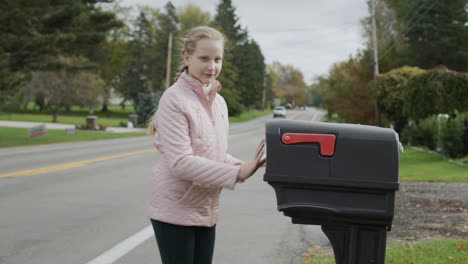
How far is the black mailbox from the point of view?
2250 millimetres

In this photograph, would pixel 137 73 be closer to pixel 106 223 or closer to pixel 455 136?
pixel 455 136

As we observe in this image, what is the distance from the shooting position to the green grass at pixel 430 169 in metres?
11.8

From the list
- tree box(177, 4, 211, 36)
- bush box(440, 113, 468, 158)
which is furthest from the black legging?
tree box(177, 4, 211, 36)

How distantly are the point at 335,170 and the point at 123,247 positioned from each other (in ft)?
12.9

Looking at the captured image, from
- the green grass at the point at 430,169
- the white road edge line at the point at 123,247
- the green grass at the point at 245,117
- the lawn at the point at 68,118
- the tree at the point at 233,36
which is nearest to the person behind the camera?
the white road edge line at the point at 123,247

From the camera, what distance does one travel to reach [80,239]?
606cm

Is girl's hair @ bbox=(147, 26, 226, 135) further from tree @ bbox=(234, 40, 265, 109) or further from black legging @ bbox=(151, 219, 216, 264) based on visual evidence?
tree @ bbox=(234, 40, 265, 109)

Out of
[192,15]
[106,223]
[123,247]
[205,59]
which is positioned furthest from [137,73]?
[205,59]

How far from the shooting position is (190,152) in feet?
7.88

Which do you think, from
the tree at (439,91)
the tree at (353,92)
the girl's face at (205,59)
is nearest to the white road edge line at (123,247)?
the girl's face at (205,59)

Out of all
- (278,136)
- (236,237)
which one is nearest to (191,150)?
(278,136)

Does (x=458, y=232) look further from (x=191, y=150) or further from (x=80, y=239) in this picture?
(x=191, y=150)

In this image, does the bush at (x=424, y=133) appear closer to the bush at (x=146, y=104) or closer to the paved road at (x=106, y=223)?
the paved road at (x=106, y=223)

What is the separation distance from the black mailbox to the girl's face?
0.45 m
